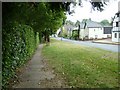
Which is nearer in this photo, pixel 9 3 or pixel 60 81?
pixel 9 3

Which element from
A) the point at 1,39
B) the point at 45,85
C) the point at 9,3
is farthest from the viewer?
the point at 45,85

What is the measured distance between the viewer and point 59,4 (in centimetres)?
720

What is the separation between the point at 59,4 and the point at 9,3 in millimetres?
1498

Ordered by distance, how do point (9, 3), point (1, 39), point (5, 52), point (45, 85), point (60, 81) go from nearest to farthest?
1. point (9, 3)
2. point (1, 39)
3. point (5, 52)
4. point (45, 85)
5. point (60, 81)

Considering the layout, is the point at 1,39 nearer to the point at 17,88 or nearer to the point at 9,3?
the point at 9,3

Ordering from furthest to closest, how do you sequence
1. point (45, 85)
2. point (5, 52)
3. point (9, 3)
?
point (45, 85)
point (5, 52)
point (9, 3)

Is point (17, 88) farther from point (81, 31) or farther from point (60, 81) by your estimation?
point (81, 31)

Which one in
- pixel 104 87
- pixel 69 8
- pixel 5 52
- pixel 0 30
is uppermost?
pixel 69 8

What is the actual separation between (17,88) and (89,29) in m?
76.9

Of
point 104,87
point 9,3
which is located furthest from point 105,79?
point 9,3

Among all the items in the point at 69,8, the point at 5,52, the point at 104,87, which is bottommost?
the point at 104,87

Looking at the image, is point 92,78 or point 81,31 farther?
point 81,31

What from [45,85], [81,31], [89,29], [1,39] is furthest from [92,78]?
[81,31]

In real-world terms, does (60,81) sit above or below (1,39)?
below
